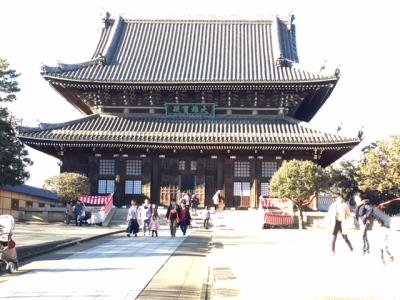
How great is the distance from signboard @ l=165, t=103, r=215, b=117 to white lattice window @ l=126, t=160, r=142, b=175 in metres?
4.61

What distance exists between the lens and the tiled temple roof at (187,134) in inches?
1588

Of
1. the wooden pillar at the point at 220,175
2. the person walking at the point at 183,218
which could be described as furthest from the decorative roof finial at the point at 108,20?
the person walking at the point at 183,218

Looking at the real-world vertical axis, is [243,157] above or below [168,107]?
below

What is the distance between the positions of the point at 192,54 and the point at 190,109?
659cm

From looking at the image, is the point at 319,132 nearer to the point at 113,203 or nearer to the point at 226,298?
the point at 113,203

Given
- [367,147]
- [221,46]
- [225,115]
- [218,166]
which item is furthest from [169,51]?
[367,147]

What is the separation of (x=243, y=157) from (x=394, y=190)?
13.3m

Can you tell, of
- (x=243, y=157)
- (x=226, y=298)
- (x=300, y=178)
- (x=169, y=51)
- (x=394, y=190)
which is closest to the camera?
(x=226, y=298)

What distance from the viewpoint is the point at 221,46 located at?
164 ft

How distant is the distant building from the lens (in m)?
42.0

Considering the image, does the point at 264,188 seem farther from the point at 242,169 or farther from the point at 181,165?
the point at 181,165

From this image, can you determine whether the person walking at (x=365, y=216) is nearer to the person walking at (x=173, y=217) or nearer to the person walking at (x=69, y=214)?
the person walking at (x=173, y=217)

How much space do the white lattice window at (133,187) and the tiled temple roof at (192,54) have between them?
773cm

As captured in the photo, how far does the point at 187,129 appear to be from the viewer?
4297 cm
